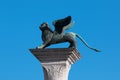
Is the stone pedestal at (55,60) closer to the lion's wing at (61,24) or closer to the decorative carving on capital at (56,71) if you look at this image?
the decorative carving on capital at (56,71)

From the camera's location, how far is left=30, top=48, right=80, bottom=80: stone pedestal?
20.4 m

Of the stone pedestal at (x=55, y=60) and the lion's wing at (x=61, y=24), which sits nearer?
the stone pedestal at (x=55, y=60)

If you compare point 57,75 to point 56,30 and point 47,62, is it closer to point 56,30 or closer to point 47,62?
point 47,62

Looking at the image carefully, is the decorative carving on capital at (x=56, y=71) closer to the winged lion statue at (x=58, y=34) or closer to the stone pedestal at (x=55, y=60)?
the stone pedestal at (x=55, y=60)

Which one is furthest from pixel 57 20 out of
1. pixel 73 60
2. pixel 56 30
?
pixel 73 60

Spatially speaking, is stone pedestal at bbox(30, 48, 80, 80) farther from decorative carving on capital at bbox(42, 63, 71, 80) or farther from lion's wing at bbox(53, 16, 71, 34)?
lion's wing at bbox(53, 16, 71, 34)

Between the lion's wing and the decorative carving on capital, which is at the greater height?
the lion's wing

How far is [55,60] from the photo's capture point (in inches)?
808

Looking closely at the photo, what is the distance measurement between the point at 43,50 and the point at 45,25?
1.44 m

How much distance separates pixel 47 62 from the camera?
811 inches

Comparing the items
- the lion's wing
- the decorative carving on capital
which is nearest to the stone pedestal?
the decorative carving on capital

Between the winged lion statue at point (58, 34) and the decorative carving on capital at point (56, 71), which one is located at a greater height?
the winged lion statue at point (58, 34)

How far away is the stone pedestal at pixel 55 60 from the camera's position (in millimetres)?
20359

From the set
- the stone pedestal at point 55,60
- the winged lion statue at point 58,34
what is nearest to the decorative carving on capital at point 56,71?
the stone pedestal at point 55,60
